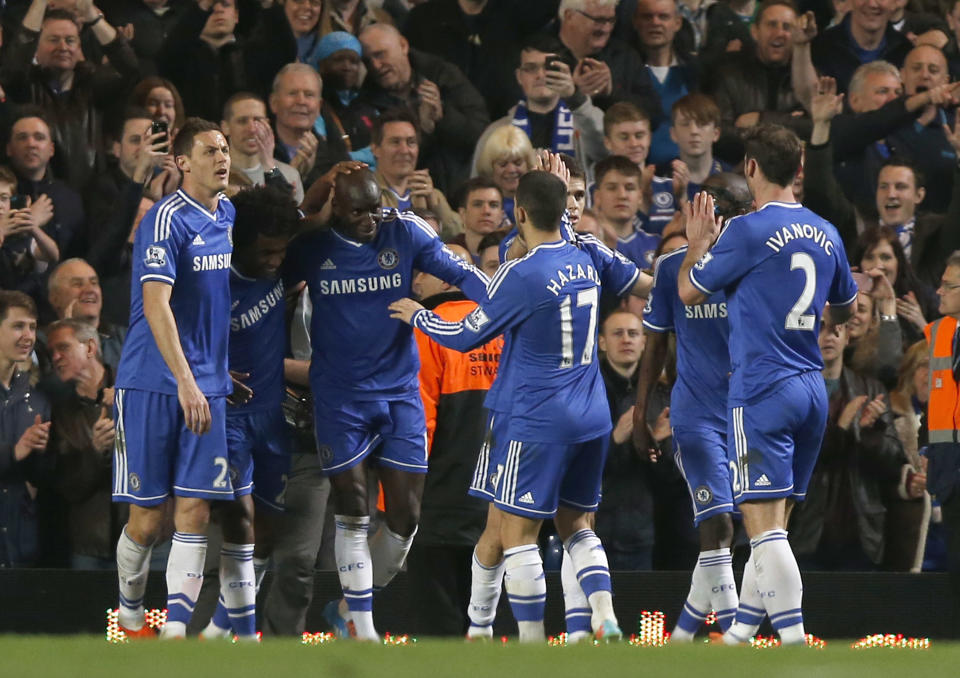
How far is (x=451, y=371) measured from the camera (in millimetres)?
8312

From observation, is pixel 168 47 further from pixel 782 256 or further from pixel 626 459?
pixel 782 256

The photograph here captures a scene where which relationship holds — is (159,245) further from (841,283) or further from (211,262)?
(841,283)

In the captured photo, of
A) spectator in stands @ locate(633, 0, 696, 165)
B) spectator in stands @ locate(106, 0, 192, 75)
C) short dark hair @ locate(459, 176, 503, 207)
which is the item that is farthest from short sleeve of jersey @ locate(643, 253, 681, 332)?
spectator in stands @ locate(106, 0, 192, 75)

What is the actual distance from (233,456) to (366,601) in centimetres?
94

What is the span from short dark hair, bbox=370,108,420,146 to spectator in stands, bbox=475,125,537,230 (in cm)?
53

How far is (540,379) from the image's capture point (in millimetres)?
7164

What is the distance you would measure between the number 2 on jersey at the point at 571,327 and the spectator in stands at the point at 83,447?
331cm

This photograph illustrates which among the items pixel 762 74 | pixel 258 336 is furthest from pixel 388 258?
pixel 762 74

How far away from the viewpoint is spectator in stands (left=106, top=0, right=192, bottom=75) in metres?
11.6

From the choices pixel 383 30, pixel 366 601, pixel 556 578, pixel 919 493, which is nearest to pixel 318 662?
pixel 366 601

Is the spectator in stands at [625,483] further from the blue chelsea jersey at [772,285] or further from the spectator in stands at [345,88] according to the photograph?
the spectator in stands at [345,88]

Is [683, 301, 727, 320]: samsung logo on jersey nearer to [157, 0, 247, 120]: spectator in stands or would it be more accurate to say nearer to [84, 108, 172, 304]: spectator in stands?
[84, 108, 172, 304]: spectator in stands

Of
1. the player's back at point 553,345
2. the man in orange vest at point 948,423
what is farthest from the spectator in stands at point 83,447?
the man in orange vest at point 948,423

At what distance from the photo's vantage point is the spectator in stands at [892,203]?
11.4 metres
